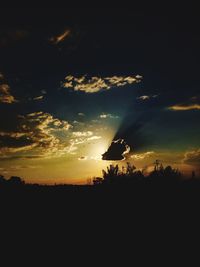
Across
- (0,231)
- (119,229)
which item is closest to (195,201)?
(119,229)

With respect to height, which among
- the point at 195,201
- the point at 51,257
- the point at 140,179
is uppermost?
the point at 140,179

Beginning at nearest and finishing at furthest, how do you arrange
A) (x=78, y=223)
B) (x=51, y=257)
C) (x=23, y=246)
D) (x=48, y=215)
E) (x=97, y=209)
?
(x=51, y=257) < (x=23, y=246) < (x=78, y=223) < (x=48, y=215) < (x=97, y=209)

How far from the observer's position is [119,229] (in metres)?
33.9

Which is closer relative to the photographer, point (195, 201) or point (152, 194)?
point (195, 201)

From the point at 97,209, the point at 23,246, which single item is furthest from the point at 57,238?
the point at 97,209

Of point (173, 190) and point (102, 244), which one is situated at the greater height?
point (173, 190)

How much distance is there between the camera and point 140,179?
254 ft

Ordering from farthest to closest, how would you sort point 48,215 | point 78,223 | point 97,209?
point 97,209 < point 48,215 < point 78,223

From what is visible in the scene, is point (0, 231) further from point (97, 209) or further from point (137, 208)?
point (137, 208)

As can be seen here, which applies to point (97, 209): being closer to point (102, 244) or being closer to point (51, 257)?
point (102, 244)

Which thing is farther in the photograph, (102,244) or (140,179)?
(140,179)

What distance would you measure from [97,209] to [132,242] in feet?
54.4

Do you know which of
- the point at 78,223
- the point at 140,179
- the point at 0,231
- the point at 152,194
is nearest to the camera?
the point at 0,231

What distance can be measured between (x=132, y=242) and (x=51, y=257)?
8381 mm
